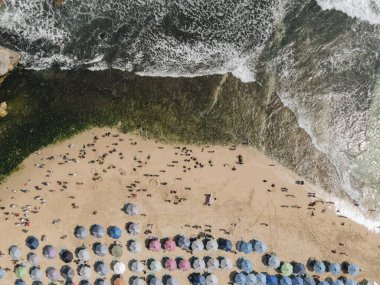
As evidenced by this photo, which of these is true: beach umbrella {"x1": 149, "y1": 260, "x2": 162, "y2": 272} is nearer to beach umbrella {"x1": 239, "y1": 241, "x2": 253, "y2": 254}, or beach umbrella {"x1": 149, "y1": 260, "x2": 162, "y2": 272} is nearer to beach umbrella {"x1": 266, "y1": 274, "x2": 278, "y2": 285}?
beach umbrella {"x1": 239, "y1": 241, "x2": 253, "y2": 254}

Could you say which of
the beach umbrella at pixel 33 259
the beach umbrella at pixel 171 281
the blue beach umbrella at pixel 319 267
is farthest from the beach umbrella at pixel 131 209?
the blue beach umbrella at pixel 319 267

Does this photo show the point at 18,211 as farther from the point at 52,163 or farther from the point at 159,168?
the point at 159,168

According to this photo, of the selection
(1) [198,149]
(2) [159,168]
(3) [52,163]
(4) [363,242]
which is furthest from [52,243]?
(4) [363,242]

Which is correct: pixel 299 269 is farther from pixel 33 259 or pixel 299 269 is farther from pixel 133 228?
pixel 33 259

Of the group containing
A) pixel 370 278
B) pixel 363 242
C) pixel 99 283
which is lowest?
pixel 99 283

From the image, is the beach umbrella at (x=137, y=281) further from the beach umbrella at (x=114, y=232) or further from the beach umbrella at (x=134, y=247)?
the beach umbrella at (x=114, y=232)

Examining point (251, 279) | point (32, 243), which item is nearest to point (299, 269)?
point (251, 279)

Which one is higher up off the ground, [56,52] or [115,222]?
[56,52]
